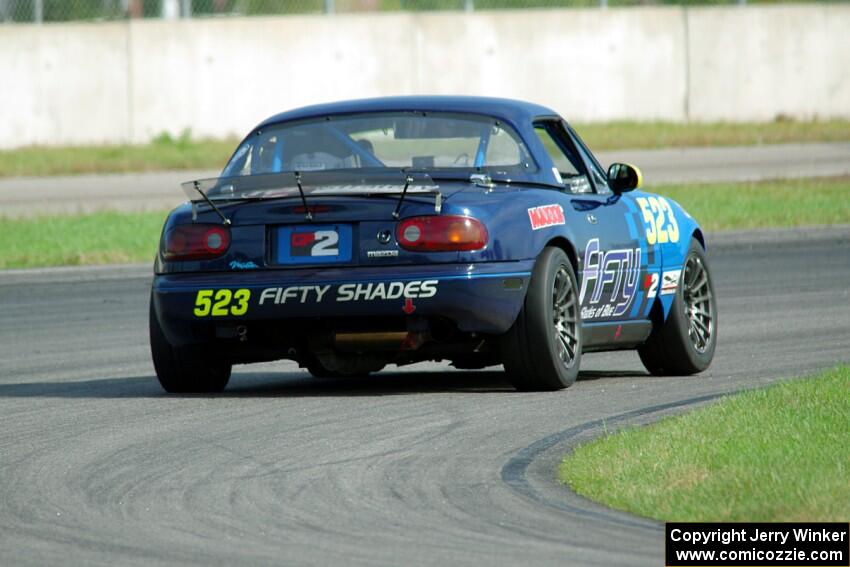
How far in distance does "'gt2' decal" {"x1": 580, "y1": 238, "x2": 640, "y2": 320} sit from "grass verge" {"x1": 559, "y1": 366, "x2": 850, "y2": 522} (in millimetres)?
1317

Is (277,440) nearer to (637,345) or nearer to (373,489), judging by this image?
(373,489)

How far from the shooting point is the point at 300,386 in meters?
10.3

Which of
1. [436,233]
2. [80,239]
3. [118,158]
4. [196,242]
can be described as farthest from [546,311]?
[118,158]

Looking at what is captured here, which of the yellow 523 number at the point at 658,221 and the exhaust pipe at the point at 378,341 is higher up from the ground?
the yellow 523 number at the point at 658,221

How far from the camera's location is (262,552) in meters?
5.76

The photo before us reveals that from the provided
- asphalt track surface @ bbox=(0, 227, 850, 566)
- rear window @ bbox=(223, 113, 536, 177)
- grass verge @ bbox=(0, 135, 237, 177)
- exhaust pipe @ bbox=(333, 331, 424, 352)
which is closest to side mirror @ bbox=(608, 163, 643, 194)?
rear window @ bbox=(223, 113, 536, 177)

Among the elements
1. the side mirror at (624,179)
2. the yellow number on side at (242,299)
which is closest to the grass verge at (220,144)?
the side mirror at (624,179)

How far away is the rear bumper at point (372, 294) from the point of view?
347 inches

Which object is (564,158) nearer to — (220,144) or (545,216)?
(545,216)

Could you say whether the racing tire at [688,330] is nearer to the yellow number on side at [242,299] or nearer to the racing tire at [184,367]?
the racing tire at [184,367]

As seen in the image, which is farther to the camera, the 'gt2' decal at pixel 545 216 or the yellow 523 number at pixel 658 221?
the yellow 523 number at pixel 658 221

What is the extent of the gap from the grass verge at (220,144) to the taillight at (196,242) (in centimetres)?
2041

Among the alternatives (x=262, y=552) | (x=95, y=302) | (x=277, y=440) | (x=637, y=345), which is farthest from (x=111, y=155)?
(x=262, y=552)

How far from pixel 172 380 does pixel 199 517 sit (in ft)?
11.5
